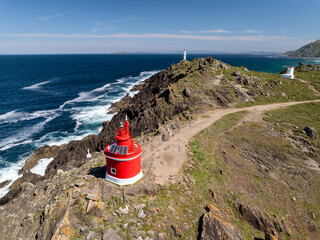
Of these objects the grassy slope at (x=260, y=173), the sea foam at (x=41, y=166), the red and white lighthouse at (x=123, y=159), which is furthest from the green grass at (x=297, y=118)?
the sea foam at (x=41, y=166)

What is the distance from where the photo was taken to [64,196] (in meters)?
16.2

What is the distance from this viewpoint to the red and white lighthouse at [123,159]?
1551 cm

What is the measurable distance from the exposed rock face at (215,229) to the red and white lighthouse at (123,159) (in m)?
6.73

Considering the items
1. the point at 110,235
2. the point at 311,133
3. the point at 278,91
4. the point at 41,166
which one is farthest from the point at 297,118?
the point at 41,166

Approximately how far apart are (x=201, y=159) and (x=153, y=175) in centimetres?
635

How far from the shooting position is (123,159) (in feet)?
50.9

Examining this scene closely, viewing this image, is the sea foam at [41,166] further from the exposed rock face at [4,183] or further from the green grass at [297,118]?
the green grass at [297,118]

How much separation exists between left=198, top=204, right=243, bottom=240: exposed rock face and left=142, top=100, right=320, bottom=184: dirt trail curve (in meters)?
4.94

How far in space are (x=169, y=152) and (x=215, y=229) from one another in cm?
1017

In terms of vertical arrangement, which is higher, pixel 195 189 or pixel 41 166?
pixel 195 189

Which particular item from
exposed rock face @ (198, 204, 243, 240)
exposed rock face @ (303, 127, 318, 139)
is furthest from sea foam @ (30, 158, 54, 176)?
exposed rock face @ (303, 127, 318, 139)

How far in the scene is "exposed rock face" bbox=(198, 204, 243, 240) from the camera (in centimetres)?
1300

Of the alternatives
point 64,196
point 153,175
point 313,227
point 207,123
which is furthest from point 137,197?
point 207,123

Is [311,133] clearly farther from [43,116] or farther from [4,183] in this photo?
[43,116]
